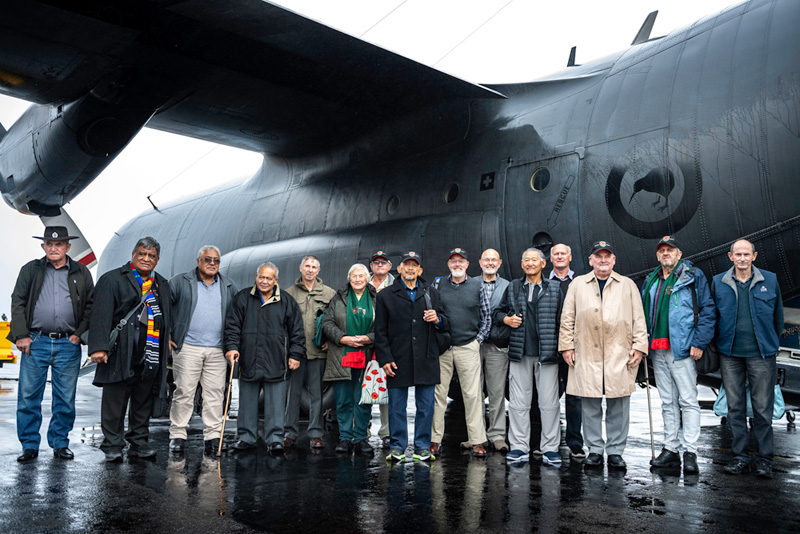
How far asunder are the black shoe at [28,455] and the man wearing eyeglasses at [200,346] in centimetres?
117

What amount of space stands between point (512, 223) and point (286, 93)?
12.2 feet

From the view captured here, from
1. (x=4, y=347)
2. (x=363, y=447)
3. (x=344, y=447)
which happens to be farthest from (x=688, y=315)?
(x=4, y=347)

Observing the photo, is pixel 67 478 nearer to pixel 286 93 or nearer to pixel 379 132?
pixel 286 93

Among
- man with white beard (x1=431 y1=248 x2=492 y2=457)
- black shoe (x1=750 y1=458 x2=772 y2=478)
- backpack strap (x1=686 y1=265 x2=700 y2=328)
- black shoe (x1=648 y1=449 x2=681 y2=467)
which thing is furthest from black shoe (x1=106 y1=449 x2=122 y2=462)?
black shoe (x1=750 y1=458 x2=772 y2=478)

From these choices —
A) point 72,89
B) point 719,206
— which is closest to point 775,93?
point 719,206

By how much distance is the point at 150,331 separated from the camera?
614 cm

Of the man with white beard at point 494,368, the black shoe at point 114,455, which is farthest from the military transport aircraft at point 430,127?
the black shoe at point 114,455

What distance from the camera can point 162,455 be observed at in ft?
20.5

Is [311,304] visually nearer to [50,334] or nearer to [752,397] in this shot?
[50,334]

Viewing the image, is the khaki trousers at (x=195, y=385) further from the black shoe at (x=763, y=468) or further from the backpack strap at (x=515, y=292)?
the black shoe at (x=763, y=468)

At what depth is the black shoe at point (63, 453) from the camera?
587cm

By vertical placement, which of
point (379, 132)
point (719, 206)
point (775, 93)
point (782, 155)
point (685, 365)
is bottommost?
point (685, 365)

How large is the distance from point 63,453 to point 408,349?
3.22 meters

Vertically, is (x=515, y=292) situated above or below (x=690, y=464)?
above
